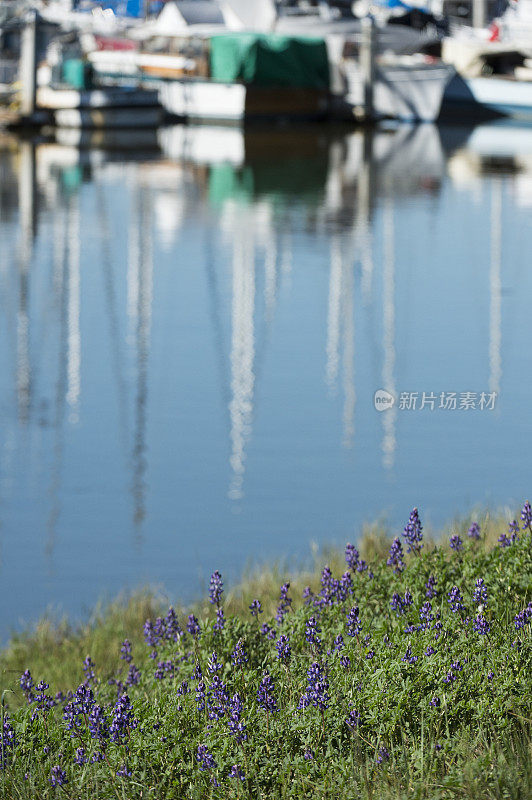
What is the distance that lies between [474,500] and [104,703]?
13.6 feet

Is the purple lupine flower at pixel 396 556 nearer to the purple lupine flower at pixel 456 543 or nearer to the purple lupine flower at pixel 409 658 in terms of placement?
the purple lupine flower at pixel 456 543

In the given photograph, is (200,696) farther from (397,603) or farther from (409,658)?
(397,603)

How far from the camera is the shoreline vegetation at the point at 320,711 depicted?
174 inches

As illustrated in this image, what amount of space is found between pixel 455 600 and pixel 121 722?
1.53 metres

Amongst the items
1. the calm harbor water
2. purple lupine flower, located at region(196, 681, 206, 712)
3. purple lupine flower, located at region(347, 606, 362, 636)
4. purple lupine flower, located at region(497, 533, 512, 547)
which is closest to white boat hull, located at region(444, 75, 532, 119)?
the calm harbor water

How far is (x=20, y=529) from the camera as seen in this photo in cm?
903

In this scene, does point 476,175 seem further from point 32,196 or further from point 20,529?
point 20,529

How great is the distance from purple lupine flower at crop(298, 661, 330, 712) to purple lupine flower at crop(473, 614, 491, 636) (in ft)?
1.88

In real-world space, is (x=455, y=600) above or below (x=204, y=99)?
below

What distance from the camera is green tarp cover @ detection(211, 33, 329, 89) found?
4531 cm

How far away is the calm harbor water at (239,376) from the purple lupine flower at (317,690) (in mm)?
3160

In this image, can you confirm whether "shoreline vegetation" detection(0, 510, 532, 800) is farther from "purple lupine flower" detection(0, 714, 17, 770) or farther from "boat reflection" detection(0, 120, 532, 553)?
"boat reflection" detection(0, 120, 532, 553)

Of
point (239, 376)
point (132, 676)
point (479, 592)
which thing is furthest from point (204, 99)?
point (479, 592)

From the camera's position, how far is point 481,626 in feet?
16.2
